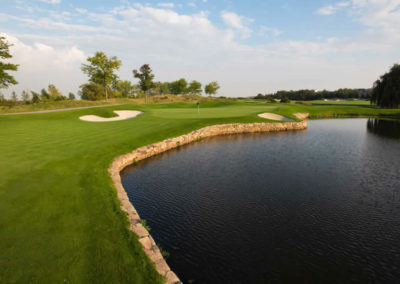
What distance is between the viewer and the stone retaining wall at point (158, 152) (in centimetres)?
534

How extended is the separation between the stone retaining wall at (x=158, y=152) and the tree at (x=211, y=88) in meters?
91.9

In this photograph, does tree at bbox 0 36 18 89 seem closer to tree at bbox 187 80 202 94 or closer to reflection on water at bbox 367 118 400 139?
reflection on water at bbox 367 118 400 139

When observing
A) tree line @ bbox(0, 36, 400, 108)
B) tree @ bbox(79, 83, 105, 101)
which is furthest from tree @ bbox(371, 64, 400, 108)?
tree @ bbox(79, 83, 105, 101)

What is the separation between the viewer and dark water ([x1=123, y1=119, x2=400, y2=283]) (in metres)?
5.84

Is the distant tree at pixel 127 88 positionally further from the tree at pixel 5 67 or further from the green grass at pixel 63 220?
the green grass at pixel 63 220

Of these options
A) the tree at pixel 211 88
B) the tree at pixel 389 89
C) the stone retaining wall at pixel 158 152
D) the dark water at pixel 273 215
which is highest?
the tree at pixel 211 88

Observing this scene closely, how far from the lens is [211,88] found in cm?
11856

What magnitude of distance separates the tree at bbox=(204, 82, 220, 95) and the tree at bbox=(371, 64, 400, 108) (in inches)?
3066

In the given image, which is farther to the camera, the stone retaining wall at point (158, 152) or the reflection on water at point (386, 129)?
the reflection on water at point (386, 129)

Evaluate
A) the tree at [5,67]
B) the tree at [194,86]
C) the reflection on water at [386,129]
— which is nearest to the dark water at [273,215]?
the reflection on water at [386,129]

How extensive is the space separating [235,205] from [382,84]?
202ft

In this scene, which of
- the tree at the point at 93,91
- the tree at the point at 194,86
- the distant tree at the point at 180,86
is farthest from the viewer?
the tree at the point at 194,86

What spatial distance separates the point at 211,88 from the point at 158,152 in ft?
349

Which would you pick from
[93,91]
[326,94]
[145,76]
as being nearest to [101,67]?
[145,76]
